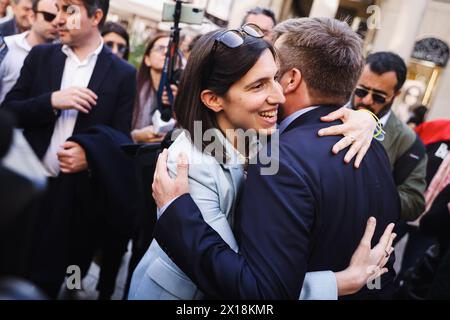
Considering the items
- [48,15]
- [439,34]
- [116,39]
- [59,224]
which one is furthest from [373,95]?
[439,34]

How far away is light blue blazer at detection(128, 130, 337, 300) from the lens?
161 cm

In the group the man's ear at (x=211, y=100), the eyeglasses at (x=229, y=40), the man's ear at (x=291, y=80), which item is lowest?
the man's ear at (x=211, y=100)

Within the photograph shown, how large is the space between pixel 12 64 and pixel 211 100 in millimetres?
2328

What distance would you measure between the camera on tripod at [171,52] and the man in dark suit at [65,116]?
35cm

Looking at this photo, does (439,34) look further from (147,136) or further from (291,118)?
(291,118)

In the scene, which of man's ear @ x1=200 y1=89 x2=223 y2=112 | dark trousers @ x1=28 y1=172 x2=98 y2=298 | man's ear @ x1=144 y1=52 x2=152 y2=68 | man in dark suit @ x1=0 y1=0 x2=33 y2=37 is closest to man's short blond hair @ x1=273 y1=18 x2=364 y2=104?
man's ear @ x1=200 y1=89 x2=223 y2=112

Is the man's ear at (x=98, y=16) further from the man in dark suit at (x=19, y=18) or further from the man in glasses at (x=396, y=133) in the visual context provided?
the man in glasses at (x=396, y=133)

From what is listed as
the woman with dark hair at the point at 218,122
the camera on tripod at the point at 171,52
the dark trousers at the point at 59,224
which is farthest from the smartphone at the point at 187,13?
the woman with dark hair at the point at 218,122

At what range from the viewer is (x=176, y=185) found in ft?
5.29

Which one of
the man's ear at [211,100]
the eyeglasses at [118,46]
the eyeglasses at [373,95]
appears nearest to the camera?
the man's ear at [211,100]

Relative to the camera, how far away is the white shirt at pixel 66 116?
9.82ft

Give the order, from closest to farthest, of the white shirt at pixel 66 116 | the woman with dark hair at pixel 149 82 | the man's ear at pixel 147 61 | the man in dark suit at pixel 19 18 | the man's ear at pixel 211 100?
the man's ear at pixel 211 100
the white shirt at pixel 66 116
the woman with dark hair at pixel 149 82
the man's ear at pixel 147 61
the man in dark suit at pixel 19 18

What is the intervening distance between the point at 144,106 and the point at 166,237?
2712mm

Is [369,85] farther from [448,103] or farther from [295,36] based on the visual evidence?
[448,103]
